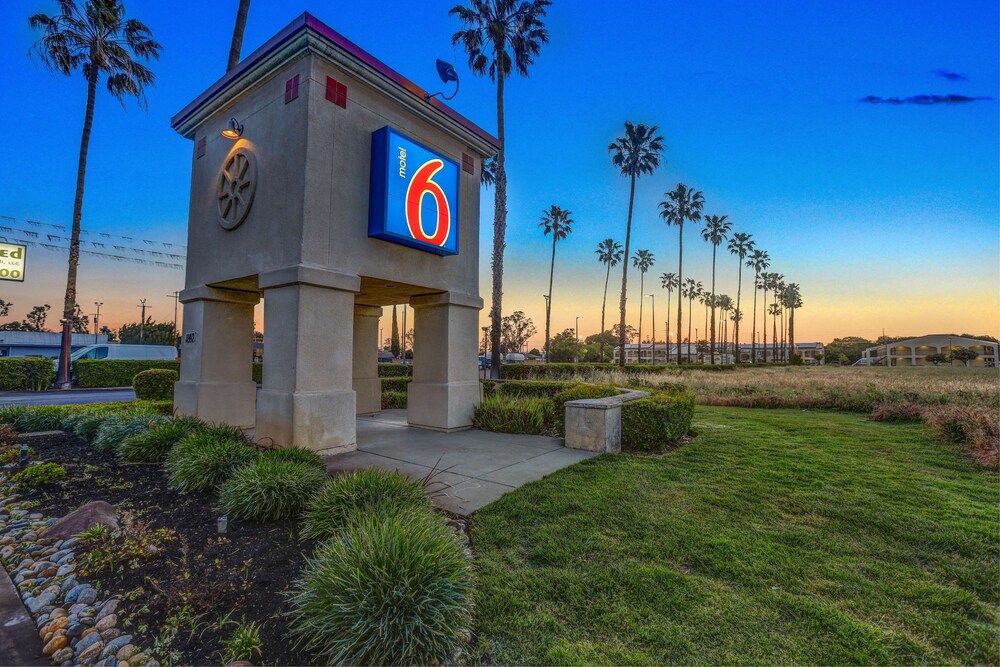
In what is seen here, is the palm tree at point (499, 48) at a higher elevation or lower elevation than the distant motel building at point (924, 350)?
higher

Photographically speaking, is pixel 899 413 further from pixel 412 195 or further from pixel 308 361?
pixel 308 361

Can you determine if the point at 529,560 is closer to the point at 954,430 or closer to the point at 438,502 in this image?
the point at 438,502

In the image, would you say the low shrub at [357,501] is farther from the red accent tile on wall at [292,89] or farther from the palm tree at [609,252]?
the palm tree at [609,252]

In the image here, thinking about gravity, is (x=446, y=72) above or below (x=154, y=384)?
above

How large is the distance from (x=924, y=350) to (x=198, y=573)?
101 meters

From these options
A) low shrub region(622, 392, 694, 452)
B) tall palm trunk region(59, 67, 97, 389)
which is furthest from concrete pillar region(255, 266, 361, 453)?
tall palm trunk region(59, 67, 97, 389)

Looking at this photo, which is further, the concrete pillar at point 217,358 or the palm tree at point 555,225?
the palm tree at point 555,225

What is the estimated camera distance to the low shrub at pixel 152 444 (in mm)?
5902

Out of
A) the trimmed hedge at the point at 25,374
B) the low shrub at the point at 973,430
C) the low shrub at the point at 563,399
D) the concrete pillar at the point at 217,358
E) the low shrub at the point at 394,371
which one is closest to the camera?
the low shrub at the point at 973,430

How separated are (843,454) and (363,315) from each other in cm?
982

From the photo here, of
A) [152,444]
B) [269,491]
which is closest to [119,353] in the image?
[152,444]

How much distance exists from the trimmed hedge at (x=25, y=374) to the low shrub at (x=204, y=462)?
19181 millimetres

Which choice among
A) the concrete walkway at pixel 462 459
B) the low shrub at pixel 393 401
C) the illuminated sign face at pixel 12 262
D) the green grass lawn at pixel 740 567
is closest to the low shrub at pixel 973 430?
the green grass lawn at pixel 740 567

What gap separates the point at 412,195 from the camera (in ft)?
24.4
